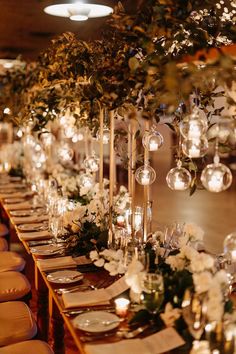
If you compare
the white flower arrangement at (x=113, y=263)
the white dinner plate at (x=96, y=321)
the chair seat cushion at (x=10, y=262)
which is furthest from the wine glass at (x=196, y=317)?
the chair seat cushion at (x=10, y=262)

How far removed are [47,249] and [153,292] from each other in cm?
141

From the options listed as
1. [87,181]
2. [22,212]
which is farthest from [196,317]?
[22,212]

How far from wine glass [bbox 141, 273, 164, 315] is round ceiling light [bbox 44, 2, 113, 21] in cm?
175

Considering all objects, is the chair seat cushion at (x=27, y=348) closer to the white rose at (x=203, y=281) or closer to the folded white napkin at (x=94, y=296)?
the folded white napkin at (x=94, y=296)

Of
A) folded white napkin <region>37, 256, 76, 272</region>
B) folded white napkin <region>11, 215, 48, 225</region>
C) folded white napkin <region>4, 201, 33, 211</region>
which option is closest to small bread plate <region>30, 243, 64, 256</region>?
folded white napkin <region>37, 256, 76, 272</region>

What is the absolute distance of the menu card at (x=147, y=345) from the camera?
6.52ft

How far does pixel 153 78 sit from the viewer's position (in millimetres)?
2590

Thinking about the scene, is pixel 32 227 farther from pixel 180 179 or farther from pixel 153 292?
pixel 153 292

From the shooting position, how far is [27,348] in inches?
104

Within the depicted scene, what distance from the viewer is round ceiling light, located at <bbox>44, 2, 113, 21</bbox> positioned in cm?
324

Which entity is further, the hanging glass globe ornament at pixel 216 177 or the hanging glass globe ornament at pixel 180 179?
the hanging glass globe ornament at pixel 180 179

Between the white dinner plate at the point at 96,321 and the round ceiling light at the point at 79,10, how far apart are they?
180 cm

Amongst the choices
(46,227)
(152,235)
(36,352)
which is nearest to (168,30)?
(152,235)

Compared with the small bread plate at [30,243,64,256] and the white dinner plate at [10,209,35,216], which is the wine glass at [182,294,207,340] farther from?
the white dinner plate at [10,209,35,216]
